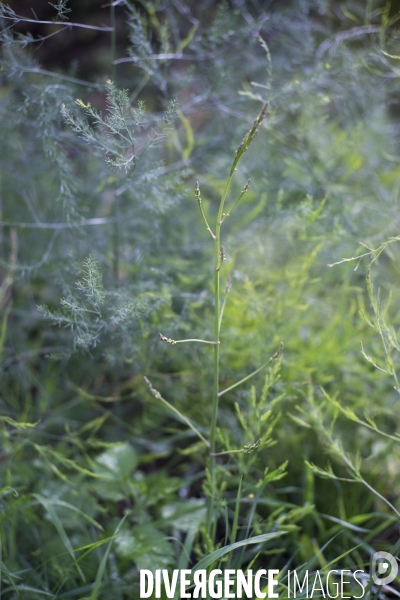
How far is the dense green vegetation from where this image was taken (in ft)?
2.61

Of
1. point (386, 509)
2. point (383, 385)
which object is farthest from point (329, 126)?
point (386, 509)

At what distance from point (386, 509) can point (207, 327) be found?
0.54 m

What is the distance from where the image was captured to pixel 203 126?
1.38m

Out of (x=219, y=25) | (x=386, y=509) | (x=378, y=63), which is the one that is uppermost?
(x=219, y=25)

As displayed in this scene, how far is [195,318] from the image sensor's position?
3.25 ft

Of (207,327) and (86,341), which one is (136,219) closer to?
(207,327)

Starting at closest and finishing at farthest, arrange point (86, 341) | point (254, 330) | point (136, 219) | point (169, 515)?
point (86, 341), point (169, 515), point (254, 330), point (136, 219)

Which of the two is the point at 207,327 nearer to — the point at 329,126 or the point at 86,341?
the point at 86,341

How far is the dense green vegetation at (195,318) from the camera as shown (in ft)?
2.61

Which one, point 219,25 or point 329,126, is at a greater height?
point 219,25

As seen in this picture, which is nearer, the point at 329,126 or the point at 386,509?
the point at 386,509

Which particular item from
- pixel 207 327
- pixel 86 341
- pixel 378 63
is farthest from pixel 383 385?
pixel 378 63

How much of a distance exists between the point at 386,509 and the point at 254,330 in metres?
0.47

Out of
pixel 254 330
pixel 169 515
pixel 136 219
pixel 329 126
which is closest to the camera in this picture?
pixel 169 515
